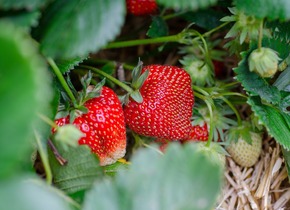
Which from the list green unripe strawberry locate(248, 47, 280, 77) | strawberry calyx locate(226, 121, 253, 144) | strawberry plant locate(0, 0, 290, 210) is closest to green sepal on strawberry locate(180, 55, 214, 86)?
strawberry plant locate(0, 0, 290, 210)

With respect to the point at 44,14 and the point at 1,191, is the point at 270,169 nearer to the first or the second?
the point at 44,14

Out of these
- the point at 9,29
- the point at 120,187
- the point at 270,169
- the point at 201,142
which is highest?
the point at 9,29

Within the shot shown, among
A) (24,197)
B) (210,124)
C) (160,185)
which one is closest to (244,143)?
(210,124)

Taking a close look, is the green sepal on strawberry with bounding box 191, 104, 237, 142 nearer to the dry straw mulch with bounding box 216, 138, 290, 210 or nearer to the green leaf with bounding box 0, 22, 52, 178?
the dry straw mulch with bounding box 216, 138, 290, 210

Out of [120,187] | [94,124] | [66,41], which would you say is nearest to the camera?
[120,187]

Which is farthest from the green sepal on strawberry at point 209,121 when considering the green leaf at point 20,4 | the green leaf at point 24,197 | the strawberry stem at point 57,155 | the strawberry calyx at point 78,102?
the green leaf at point 24,197

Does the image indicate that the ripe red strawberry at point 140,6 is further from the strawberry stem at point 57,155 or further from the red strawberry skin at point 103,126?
the strawberry stem at point 57,155

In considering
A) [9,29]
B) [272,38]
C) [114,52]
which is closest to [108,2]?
[9,29]
